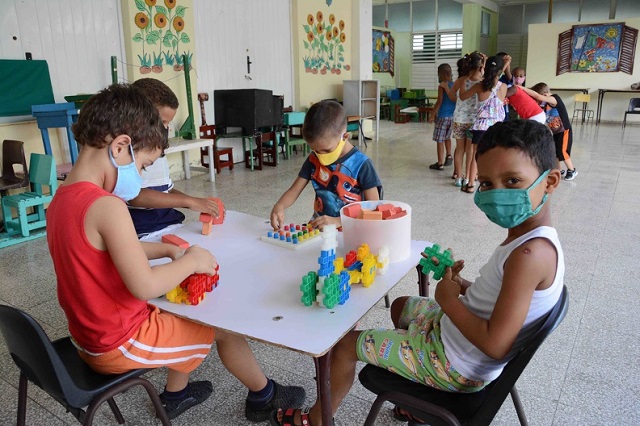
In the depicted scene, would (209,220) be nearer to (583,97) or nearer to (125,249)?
(125,249)

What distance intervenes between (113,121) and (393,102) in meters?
13.0

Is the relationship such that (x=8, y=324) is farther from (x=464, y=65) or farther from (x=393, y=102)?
(x=393, y=102)

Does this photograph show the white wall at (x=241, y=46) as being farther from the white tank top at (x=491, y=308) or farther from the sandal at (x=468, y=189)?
the white tank top at (x=491, y=308)

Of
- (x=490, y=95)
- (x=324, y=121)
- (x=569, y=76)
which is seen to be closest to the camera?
(x=324, y=121)

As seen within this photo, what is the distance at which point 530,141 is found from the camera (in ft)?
3.80

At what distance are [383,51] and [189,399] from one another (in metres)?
13.3

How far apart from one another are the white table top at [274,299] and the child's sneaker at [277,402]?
527 mm

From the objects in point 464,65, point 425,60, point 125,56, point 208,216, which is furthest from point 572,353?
point 425,60

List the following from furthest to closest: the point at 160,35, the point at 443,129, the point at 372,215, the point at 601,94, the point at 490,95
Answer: the point at 601,94
the point at 443,129
the point at 160,35
the point at 490,95
the point at 372,215

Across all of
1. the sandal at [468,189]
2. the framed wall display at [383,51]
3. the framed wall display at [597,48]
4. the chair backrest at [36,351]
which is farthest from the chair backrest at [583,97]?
the chair backrest at [36,351]

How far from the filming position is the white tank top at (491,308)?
1.12m

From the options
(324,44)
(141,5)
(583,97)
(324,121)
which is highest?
(141,5)

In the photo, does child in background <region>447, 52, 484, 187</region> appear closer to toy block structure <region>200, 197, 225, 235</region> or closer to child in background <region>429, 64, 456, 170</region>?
A: child in background <region>429, 64, 456, 170</region>

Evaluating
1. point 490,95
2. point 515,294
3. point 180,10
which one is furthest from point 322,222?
point 180,10
